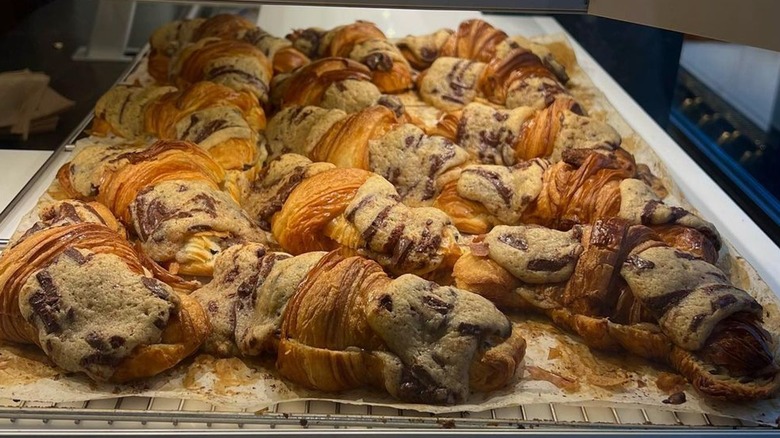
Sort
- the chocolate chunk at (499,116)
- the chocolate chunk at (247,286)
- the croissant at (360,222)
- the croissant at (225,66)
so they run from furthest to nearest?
the croissant at (225,66) → the chocolate chunk at (499,116) → the croissant at (360,222) → the chocolate chunk at (247,286)

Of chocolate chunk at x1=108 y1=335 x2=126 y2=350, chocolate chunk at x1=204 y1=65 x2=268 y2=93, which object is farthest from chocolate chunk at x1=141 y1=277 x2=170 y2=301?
chocolate chunk at x1=204 y1=65 x2=268 y2=93

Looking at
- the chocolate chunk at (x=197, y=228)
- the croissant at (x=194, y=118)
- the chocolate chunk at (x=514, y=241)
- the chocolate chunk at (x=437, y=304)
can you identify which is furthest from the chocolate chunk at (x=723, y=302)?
the croissant at (x=194, y=118)

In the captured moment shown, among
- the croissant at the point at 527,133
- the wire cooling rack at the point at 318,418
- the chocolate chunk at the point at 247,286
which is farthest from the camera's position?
the croissant at the point at 527,133

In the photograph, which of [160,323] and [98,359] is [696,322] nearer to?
[160,323]

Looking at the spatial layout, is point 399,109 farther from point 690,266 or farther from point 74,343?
point 74,343

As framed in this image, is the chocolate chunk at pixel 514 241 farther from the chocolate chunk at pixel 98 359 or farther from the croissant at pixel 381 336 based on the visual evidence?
the chocolate chunk at pixel 98 359

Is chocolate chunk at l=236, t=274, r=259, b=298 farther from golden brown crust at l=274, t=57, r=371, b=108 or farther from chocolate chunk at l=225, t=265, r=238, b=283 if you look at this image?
golden brown crust at l=274, t=57, r=371, b=108

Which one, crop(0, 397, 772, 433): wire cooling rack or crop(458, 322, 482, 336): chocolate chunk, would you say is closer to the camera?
crop(0, 397, 772, 433): wire cooling rack
